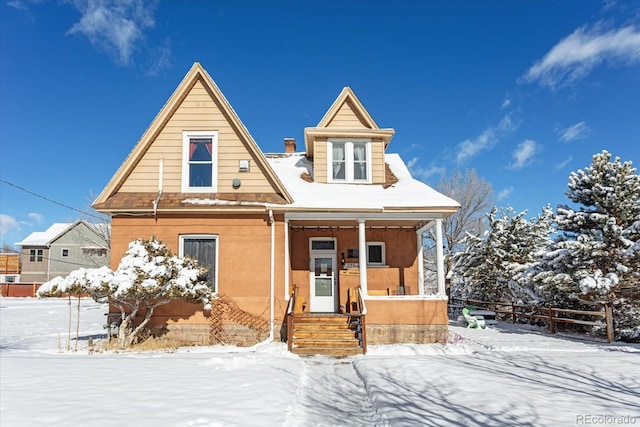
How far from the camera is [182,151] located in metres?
12.4

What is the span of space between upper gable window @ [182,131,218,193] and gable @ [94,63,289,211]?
9 cm

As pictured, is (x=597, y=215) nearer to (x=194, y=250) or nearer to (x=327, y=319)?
(x=327, y=319)

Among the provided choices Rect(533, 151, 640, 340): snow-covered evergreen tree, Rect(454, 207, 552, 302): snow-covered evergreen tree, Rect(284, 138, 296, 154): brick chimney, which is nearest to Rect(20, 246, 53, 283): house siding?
Rect(284, 138, 296, 154): brick chimney

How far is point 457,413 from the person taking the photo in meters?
5.47

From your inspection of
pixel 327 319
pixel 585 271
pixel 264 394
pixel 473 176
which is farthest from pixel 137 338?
pixel 473 176

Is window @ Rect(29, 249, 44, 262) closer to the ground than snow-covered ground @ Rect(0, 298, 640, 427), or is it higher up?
higher up

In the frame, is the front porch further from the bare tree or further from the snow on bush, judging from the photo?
the bare tree

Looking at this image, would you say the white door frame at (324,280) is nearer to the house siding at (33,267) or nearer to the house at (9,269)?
the house siding at (33,267)

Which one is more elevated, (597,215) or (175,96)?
(175,96)

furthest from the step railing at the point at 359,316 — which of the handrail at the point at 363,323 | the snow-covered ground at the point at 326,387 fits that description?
the snow-covered ground at the point at 326,387

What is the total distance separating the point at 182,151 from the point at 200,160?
0.59 m

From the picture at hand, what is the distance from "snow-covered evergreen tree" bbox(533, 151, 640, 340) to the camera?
38.5 ft

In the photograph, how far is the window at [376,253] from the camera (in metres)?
14.1

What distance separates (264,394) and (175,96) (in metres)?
9.71
